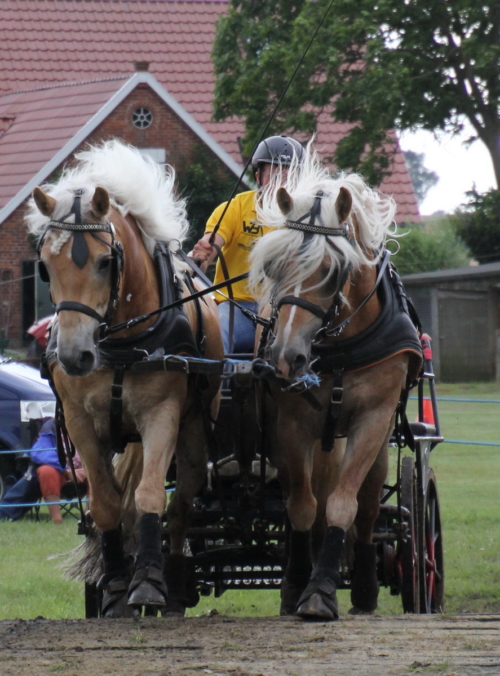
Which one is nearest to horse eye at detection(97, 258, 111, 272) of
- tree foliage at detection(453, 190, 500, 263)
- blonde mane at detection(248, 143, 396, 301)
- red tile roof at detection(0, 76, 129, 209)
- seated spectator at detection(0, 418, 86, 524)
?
blonde mane at detection(248, 143, 396, 301)

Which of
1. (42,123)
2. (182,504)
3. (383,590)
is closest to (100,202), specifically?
(182,504)

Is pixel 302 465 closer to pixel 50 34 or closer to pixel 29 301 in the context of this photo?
pixel 29 301

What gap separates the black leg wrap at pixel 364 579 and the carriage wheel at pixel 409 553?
230mm

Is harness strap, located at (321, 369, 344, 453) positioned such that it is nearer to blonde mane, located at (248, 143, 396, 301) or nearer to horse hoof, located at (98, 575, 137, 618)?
blonde mane, located at (248, 143, 396, 301)

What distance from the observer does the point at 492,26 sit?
22562 mm

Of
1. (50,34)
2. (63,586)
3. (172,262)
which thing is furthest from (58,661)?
(50,34)

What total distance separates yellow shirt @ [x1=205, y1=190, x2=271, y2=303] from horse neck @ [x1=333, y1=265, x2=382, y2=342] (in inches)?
42.6

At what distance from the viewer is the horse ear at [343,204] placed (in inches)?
172

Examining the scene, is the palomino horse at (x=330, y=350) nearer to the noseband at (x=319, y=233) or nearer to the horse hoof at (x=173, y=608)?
the noseband at (x=319, y=233)

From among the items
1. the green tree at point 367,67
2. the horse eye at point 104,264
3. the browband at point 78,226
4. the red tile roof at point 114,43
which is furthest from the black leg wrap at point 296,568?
the red tile roof at point 114,43

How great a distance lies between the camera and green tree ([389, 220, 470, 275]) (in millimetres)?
30984

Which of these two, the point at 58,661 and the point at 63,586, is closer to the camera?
the point at 58,661

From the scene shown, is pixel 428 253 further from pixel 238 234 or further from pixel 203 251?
pixel 203 251

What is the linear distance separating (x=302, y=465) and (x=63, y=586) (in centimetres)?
280
